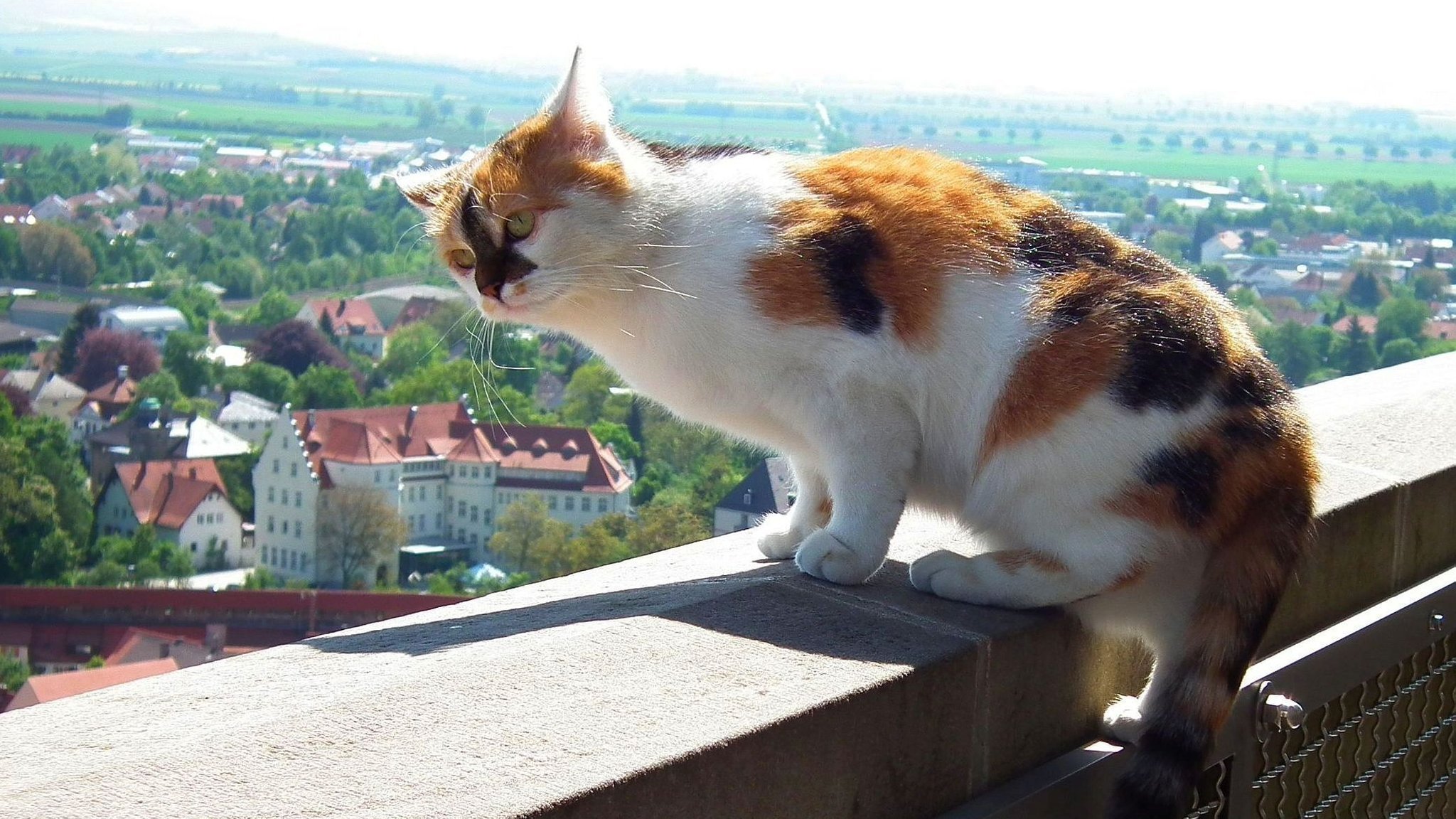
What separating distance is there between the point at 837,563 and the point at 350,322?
460 inches

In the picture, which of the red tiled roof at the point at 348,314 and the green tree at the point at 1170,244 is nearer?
the green tree at the point at 1170,244

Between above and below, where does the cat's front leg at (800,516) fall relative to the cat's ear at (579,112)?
below

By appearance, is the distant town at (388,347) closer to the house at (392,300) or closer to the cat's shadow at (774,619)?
the house at (392,300)

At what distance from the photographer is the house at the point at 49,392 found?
1203cm

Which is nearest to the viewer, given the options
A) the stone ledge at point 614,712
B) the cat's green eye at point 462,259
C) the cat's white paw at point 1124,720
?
the stone ledge at point 614,712

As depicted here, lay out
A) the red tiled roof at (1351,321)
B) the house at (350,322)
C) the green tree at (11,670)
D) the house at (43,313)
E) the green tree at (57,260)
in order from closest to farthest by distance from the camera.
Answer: the green tree at (11,670), the red tiled roof at (1351,321), the house at (350,322), the house at (43,313), the green tree at (57,260)

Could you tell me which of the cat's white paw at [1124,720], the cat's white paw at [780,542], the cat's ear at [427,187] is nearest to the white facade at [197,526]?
the cat's ear at [427,187]

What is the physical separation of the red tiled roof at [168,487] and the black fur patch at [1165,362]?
27.7ft

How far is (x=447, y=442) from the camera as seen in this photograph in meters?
9.34

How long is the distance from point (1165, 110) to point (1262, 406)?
11342mm

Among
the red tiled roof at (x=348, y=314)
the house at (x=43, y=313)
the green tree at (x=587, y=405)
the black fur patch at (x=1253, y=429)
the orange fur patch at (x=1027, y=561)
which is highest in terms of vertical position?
the black fur patch at (x=1253, y=429)

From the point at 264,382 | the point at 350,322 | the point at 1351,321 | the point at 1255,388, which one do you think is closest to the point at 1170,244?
the point at 1351,321

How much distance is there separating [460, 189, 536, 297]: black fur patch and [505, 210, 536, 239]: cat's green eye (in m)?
0.02

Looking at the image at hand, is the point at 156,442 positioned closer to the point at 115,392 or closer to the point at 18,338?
the point at 115,392
